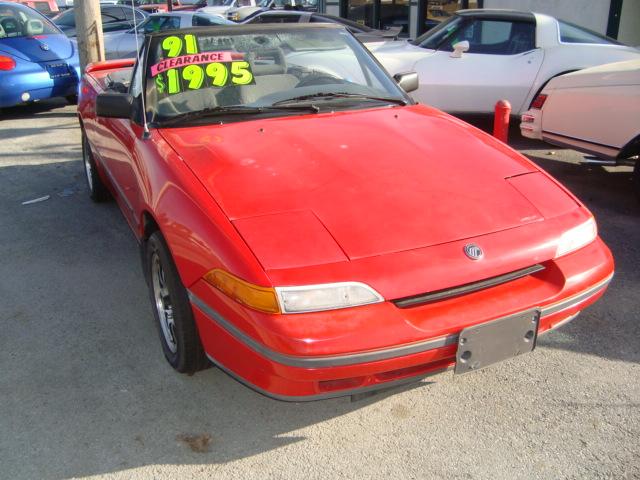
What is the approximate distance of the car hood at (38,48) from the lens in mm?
8875

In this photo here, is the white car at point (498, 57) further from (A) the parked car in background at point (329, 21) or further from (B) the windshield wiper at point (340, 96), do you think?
(B) the windshield wiper at point (340, 96)

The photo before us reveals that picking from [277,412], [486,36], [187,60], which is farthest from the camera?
[486,36]

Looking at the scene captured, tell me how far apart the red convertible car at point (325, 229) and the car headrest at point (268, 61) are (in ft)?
0.03

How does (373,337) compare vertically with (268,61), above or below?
below

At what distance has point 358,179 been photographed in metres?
2.94

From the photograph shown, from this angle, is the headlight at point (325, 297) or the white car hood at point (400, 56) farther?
the white car hood at point (400, 56)

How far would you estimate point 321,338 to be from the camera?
228 centimetres

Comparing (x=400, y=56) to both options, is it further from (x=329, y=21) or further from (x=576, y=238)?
(x=576, y=238)

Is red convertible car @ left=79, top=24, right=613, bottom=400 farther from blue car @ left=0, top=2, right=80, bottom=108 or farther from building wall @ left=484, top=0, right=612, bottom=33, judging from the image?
building wall @ left=484, top=0, right=612, bottom=33

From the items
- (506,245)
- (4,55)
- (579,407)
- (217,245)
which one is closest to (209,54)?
(217,245)

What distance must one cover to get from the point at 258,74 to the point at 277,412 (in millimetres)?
1924

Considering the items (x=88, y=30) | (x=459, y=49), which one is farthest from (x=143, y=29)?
(x=459, y=49)

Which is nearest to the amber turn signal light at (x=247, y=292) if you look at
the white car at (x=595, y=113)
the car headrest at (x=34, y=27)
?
the white car at (x=595, y=113)

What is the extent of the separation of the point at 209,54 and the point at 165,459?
Answer: 2.23m
